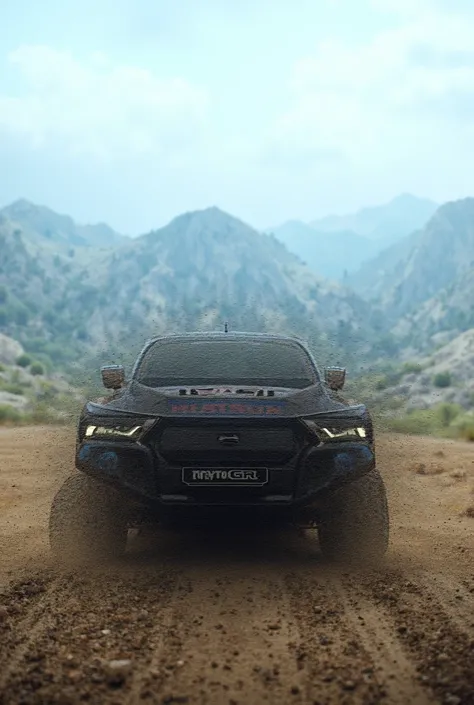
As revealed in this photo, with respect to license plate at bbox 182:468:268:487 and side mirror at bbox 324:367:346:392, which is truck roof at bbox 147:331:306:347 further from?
license plate at bbox 182:468:268:487

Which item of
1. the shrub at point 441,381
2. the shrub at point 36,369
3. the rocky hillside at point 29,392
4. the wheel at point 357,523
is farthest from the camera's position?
the shrub at point 36,369

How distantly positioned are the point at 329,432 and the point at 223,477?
2.55ft

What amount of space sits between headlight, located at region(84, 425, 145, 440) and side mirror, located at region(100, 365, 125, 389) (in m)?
0.79

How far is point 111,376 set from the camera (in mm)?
7047

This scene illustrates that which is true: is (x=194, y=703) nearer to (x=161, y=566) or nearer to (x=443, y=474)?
(x=161, y=566)

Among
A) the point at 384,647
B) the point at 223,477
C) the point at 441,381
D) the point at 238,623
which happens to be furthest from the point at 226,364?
the point at 441,381

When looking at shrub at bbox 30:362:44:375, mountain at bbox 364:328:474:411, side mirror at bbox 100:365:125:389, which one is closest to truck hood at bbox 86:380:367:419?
side mirror at bbox 100:365:125:389

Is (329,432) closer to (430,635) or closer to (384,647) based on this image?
(430,635)

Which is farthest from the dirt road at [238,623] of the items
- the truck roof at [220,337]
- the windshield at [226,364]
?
the truck roof at [220,337]

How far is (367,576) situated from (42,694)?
299cm

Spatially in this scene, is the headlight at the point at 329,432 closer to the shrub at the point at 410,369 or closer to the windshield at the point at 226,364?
the windshield at the point at 226,364

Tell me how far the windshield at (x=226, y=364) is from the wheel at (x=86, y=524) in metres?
1.03

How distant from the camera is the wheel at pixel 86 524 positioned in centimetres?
632

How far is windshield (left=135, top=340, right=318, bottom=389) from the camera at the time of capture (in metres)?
7.10
